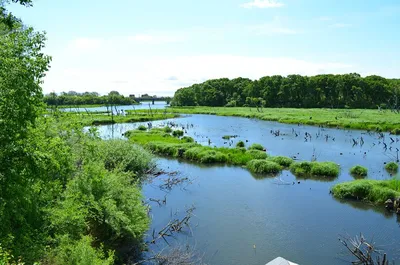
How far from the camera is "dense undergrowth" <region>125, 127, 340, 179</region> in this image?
34406mm

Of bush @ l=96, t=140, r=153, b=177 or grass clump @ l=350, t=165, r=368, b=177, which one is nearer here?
bush @ l=96, t=140, r=153, b=177

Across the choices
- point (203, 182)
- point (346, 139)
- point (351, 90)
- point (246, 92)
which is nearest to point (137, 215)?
point (203, 182)

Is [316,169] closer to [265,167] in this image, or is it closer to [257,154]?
[265,167]

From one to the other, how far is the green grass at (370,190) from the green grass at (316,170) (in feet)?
17.7

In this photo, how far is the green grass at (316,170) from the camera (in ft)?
111

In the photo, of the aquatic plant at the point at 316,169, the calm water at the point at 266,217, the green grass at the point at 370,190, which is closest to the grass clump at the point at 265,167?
the calm water at the point at 266,217

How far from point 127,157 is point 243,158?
46.3 ft

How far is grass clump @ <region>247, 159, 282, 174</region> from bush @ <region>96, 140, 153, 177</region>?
1056 cm

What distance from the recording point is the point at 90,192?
1606 centimetres

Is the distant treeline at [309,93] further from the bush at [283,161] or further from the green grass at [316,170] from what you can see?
the green grass at [316,170]

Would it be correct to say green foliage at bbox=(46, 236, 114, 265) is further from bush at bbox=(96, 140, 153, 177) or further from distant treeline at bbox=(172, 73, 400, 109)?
distant treeline at bbox=(172, 73, 400, 109)

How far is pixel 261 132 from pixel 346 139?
635 inches

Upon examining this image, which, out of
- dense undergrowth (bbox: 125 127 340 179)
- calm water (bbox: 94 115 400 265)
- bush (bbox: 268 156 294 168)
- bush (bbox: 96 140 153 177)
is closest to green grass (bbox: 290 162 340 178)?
dense undergrowth (bbox: 125 127 340 179)

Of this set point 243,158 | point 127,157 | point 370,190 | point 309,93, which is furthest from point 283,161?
point 309,93
